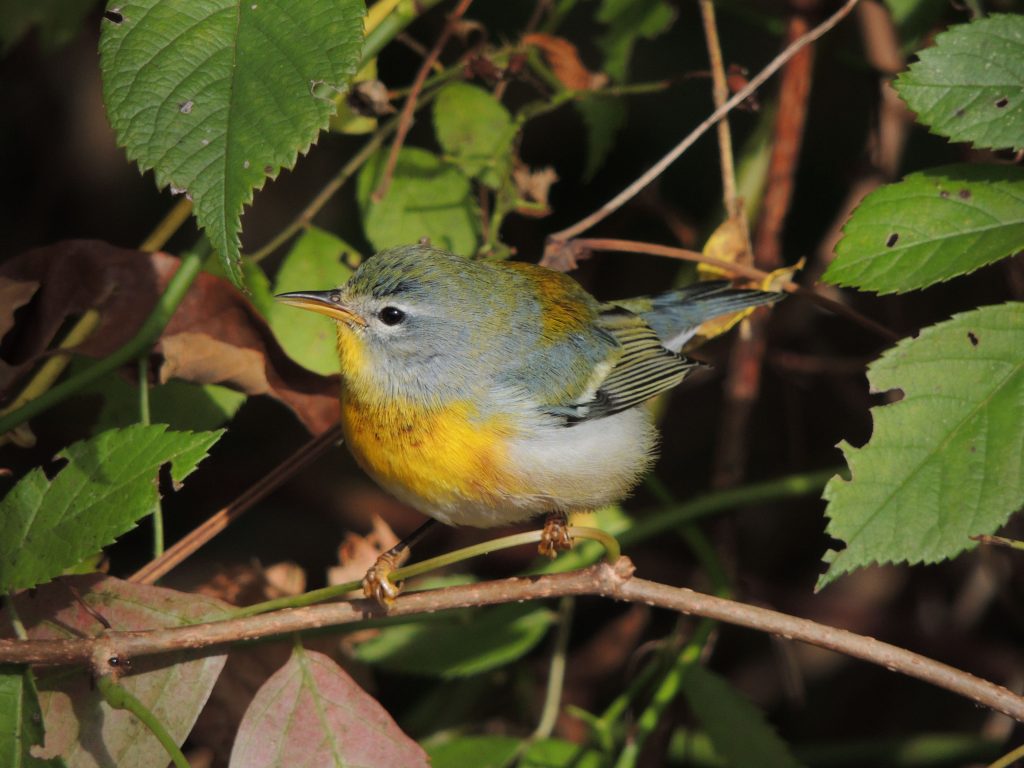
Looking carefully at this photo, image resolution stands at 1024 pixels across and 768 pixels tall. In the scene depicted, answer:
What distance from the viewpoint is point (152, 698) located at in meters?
2.17

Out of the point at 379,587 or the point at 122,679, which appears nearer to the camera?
the point at 122,679

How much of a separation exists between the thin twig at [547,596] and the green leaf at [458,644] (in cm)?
80

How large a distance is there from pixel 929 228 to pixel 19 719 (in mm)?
2093

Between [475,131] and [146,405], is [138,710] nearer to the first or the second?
[146,405]

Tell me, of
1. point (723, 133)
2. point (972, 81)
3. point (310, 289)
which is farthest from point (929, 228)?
point (310, 289)

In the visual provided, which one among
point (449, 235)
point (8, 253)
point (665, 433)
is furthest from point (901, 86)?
point (8, 253)

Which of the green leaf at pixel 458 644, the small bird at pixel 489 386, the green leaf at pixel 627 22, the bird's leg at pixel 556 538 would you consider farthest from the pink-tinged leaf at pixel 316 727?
the green leaf at pixel 627 22

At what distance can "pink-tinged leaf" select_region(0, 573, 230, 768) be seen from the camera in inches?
85.6

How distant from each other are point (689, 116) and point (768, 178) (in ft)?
3.31

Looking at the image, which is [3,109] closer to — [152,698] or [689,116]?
[689,116]

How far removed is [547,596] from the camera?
2.18 meters

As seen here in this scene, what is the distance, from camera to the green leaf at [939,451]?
6.88ft

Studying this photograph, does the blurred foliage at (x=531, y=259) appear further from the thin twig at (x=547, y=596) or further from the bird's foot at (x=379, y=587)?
the bird's foot at (x=379, y=587)

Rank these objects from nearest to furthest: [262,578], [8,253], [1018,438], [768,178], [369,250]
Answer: [1018,438]
[262,578]
[768,178]
[369,250]
[8,253]
